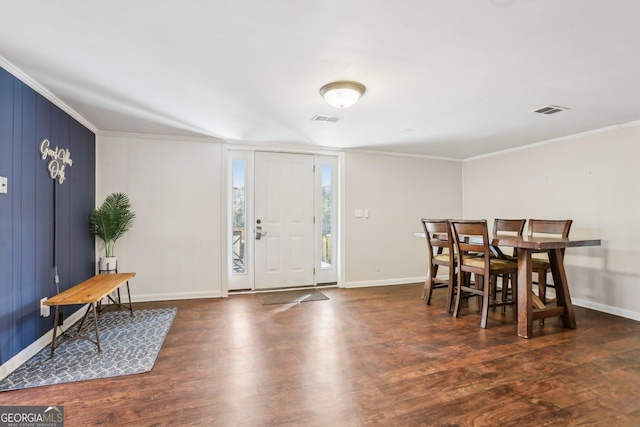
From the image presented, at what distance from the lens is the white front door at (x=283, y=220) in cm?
458

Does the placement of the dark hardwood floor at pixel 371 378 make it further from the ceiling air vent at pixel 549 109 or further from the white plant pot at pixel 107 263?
the ceiling air vent at pixel 549 109

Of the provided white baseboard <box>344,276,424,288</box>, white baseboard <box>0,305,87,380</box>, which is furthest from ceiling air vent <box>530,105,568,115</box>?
white baseboard <box>0,305,87,380</box>

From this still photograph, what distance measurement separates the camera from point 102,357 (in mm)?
2416

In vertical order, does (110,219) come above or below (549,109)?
below

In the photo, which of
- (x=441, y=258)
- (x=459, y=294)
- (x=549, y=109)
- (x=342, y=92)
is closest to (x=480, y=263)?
(x=459, y=294)

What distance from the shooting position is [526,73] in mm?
2291

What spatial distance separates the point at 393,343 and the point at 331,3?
97.3 inches

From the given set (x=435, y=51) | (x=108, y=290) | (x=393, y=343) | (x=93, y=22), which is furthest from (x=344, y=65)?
(x=108, y=290)

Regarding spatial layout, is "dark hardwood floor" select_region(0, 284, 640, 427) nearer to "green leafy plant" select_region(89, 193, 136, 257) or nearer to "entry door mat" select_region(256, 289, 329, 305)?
"entry door mat" select_region(256, 289, 329, 305)

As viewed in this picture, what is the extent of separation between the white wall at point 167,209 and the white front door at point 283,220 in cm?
59

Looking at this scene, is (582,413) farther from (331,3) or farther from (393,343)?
(331,3)

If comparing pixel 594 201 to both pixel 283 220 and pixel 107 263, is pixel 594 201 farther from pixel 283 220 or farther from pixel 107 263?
pixel 107 263

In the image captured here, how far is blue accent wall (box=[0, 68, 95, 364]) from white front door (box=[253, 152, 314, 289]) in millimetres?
2108

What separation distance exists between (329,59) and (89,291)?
2639 millimetres
